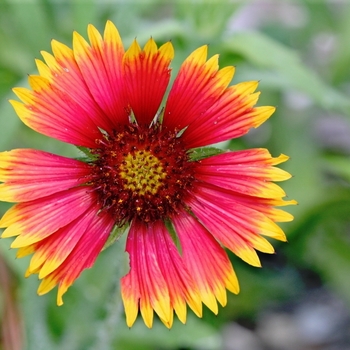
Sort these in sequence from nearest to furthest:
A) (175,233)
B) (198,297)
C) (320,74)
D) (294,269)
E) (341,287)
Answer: (198,297), (175,233), (341,287), (294,269), (320,74)

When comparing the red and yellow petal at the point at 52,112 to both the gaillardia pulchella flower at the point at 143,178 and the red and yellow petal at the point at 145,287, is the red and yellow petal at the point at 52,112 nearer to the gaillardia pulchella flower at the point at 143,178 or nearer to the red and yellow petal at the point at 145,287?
the gaillardia pulchella flower at the point at 143,178

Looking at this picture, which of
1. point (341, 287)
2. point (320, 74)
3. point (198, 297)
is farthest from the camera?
point (320, 74)

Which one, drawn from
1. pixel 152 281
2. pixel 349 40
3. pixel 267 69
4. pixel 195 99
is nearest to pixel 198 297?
pixel 152 281

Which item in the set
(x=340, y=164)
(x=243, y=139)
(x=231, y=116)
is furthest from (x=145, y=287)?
(x=243, y=139)

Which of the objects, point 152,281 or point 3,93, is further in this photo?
point 3,93

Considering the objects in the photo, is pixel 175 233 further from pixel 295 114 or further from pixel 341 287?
pixel 295 114

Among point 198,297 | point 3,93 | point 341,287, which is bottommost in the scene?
point 341,287

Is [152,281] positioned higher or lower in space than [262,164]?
lower
